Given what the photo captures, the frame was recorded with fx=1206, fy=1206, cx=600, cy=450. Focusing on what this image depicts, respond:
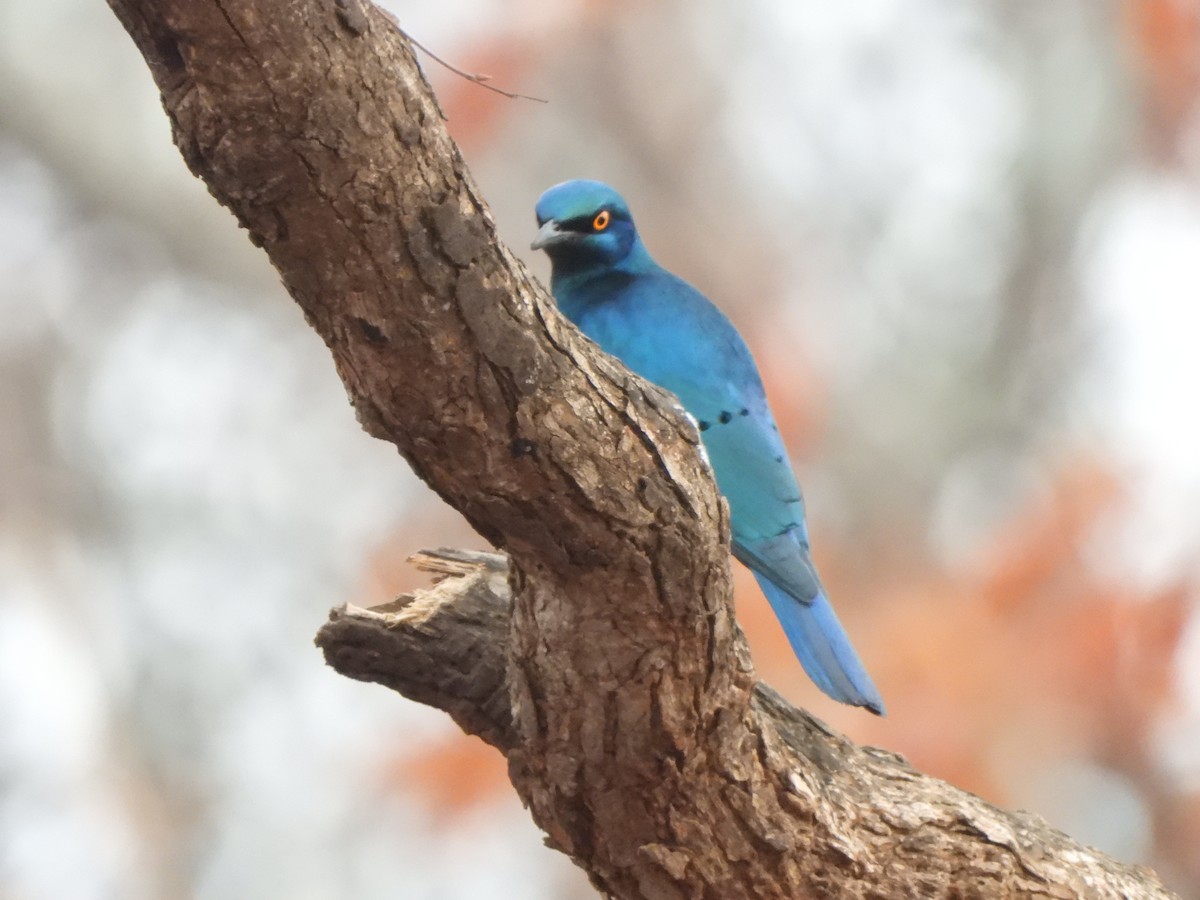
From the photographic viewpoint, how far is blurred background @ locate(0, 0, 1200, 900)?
3510 millimetres

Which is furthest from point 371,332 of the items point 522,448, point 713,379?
point 713,379

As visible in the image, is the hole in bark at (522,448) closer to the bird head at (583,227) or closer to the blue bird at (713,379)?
the blue bird at (713,379)

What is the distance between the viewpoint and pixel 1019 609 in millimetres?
3656

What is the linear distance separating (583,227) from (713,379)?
0.38 m

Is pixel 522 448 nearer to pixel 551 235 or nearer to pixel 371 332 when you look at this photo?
pixel 371 332

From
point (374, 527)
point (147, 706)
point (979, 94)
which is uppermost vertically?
point (979, 94)

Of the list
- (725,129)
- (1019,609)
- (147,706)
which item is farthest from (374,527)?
(1019,609)

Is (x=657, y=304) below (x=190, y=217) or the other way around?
below

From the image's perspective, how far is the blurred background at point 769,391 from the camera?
138 inches

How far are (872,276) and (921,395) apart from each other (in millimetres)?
403

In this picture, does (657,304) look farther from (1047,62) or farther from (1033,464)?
(1047,62)

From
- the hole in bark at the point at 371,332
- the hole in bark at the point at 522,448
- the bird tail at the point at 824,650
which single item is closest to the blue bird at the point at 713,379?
the bird tail at the point at 824,650

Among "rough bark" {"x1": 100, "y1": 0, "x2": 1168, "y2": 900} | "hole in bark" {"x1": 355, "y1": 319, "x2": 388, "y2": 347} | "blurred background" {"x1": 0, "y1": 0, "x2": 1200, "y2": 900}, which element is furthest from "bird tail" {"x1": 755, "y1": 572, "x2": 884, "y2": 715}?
"blurred background" {"x1": 0, "y1": 0, "x2": 1200, "y2": 900}

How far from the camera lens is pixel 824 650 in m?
1.92
